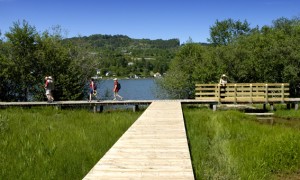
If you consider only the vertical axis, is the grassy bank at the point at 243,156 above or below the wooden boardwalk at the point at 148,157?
below

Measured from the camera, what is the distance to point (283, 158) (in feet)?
29.7

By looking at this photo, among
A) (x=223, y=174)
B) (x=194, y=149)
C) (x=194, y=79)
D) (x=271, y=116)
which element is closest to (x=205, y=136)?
(x=194, y=149)

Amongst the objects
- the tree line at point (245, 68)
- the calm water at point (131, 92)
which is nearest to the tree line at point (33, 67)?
the calm water at point (131, 92)

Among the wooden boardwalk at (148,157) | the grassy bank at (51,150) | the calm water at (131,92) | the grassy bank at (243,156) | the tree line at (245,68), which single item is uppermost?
the tree line at (245,68)

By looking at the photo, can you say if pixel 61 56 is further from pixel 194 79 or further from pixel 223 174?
pixel 223 174

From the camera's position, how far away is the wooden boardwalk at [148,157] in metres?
5.75

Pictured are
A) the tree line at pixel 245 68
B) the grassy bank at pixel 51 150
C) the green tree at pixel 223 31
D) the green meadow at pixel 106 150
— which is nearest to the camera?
the grassy bank at pixel 51 150

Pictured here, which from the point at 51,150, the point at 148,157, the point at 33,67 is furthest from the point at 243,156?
the point at 33,67

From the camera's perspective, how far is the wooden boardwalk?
5.75 meters

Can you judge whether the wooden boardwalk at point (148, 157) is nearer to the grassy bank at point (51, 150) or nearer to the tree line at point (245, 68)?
the grassy bank at point (51, 150)

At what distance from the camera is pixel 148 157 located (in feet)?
22.6

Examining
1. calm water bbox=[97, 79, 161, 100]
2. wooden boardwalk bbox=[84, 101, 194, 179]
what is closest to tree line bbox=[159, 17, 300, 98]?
calm water bbox=[97, 79, 161, 100]

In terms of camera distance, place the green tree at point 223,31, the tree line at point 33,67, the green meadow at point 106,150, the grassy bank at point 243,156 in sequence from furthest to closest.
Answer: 1. the green tree at point 223,31
2. the tree line at point 33,67
3. the grassy bank at point 243,156
4. the green meadow at point 106,150

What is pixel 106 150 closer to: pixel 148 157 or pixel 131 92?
pixel 148 157
